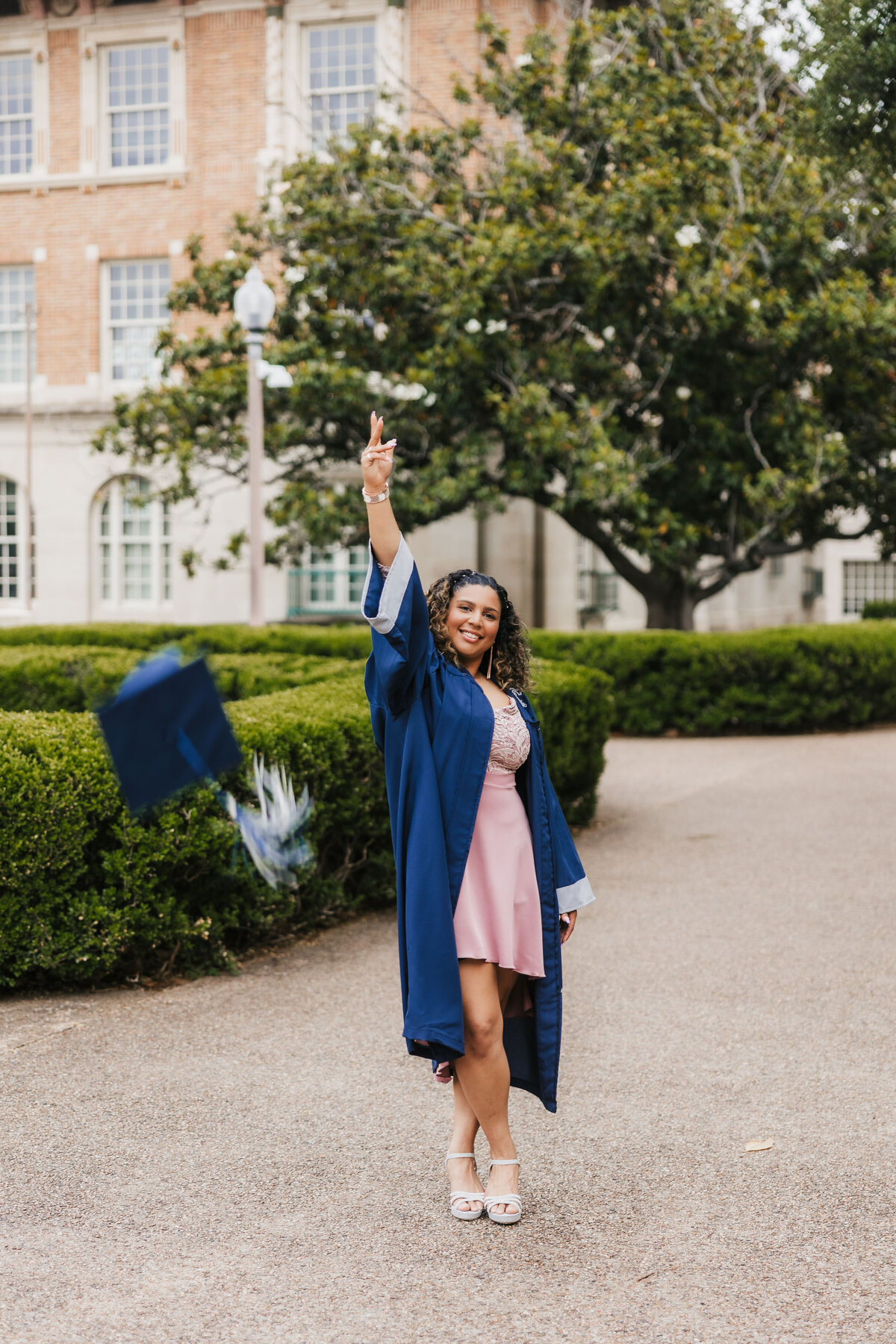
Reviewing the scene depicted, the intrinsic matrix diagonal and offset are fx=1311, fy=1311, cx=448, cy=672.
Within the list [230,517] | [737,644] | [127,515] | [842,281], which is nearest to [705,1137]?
[737,644]

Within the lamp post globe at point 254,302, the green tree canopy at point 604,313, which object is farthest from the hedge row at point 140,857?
the green tree canopy at point 604,313

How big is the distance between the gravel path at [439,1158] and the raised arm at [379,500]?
1.79 meters

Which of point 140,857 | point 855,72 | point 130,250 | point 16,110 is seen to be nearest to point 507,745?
point 140,857

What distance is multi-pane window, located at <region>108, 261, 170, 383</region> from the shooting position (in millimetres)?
24703

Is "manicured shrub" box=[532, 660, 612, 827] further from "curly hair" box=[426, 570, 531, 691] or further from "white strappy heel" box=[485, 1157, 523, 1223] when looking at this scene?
"white strappy heel" box=[485, 1157, 523, 1223]

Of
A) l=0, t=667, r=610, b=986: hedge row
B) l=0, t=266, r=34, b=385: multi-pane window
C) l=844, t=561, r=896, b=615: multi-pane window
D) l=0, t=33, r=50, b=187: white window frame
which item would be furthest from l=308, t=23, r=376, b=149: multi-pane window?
l=844, t=561, r=896, b=615: multi-pane window

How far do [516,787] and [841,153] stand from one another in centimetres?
713

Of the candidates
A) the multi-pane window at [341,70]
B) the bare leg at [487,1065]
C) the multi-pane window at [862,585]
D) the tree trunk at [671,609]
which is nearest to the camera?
the bare leg at [487,1065]

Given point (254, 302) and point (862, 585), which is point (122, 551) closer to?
point (254, 302)

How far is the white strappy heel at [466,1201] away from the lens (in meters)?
3.52

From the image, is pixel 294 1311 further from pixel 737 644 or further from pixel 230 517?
pixel 230 517

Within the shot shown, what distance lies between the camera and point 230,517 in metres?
24.0

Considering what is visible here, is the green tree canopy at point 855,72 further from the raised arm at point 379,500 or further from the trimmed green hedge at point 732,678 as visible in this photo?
the trimmed green hedge at point 732,678

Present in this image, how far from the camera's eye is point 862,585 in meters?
37.2
